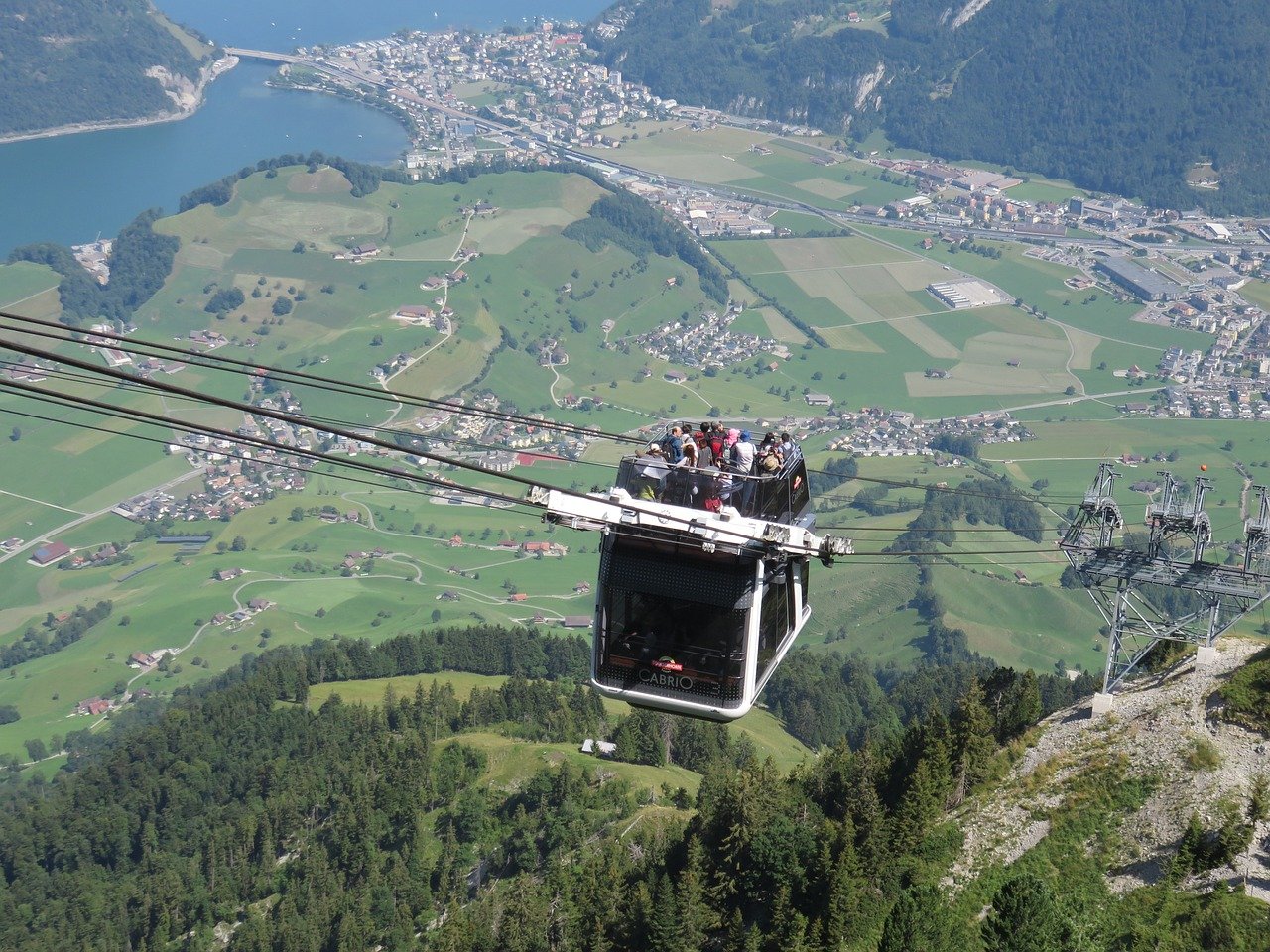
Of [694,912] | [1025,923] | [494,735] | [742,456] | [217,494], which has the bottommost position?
[217,494]

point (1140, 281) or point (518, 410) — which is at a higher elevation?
point (1140, 281)

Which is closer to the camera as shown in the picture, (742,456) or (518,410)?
(742,456)

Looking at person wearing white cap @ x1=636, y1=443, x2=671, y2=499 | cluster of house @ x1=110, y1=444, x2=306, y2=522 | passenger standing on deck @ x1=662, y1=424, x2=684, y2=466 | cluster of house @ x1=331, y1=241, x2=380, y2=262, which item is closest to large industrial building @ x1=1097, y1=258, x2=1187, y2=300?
cluster of house @ x1=331, y1=241, x2=380, y2=262

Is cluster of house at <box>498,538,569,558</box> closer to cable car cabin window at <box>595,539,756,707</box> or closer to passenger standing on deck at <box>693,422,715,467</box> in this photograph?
passenger standing on deck at <box>693,422,715,467</box>

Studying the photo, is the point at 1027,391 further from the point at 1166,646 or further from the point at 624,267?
the point at 1166,646

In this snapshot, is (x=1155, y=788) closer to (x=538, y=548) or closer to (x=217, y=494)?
(x=538, y=548)

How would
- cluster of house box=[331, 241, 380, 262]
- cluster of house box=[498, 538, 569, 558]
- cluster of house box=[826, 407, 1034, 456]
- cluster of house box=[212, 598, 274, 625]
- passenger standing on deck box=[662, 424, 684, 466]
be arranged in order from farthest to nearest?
cluster of house box=[331, 241, 380, 262] → cluster of house box=[826, 407, 1034, 456] → cluster of house box=[498, 538, 569, 558] → cluster of house box=[212, 598, 274, 625] → passenger standing on deck box=[662, 424, 684, 466]

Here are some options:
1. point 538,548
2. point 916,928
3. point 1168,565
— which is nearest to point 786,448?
point 916,928
